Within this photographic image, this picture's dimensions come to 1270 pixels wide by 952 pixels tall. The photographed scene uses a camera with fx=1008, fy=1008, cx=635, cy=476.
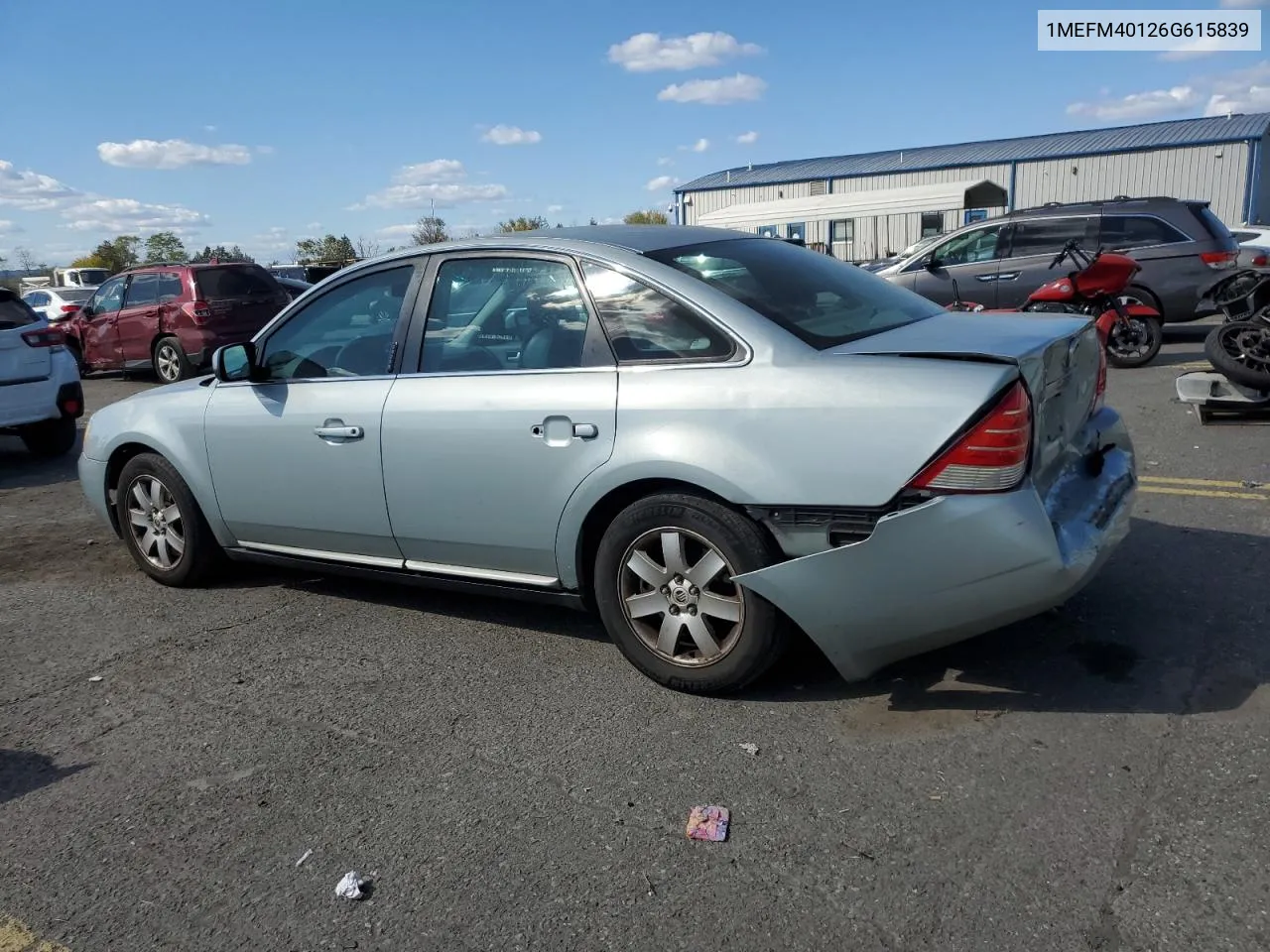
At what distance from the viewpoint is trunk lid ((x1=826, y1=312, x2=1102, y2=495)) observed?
3.17m

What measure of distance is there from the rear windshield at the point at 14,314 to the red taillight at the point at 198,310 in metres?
4.96

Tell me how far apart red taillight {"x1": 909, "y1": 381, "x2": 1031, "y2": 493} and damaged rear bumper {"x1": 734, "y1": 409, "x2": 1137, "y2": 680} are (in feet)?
0.14

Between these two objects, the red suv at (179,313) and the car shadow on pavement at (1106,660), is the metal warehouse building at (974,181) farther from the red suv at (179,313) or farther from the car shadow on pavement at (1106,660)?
the car shadow on pavement at (1106,660)

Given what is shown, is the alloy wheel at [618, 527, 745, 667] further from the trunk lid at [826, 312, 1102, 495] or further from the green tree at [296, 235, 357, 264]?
the green tree at [296, 235, 357, 264]

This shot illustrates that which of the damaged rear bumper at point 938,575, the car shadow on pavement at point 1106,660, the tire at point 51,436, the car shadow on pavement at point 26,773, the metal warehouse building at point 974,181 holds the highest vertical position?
the metal warehouse building at point 974,181

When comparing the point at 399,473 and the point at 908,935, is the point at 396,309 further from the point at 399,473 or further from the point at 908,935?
the point at 908,935

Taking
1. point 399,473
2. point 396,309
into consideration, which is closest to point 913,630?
point 399,473

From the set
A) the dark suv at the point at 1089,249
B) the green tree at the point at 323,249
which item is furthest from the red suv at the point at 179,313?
the green tree at the point at 323,249

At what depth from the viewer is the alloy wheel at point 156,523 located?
16.6 ft

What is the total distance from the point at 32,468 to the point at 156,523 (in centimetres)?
508

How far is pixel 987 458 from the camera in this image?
298 cm

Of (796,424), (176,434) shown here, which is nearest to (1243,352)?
(796,424)

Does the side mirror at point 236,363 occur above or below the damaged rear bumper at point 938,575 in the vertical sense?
above

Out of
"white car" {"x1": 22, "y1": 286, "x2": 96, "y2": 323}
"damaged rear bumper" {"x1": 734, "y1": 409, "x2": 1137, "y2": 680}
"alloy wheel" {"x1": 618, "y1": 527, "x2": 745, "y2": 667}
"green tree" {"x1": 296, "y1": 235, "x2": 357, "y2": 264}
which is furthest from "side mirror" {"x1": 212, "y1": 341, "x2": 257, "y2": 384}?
"green tree" {"x1": 296, "y1": 235, "x2": 357, "y2": 264}
